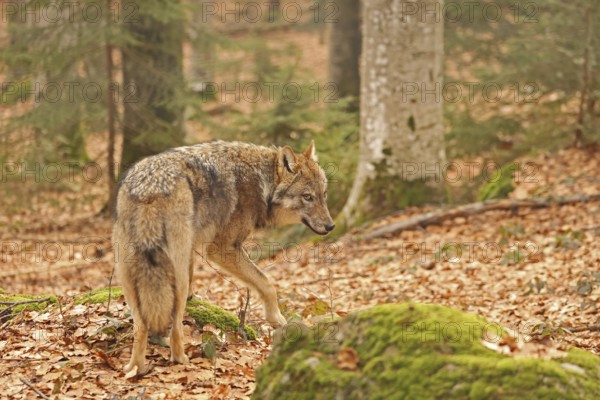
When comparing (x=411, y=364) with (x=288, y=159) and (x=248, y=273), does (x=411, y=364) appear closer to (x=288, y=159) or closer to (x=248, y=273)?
(x=248, y=273)

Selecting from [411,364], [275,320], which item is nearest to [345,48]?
[275,320]

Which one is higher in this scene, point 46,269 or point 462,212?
point 462,212

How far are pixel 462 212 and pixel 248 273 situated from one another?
6.35m

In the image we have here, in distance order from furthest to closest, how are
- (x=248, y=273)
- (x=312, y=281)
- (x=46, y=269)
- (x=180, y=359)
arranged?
(x=46, y=269), (x=312, y=281), (x=248, y=273), (x=180, y=359)

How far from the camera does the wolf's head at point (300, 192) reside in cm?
746

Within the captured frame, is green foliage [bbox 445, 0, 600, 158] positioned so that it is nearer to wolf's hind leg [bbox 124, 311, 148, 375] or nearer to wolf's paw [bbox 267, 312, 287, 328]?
wolf's paw [bbox 267, 312, 287, 328]

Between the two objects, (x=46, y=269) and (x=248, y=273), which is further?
→ (x=46, y=269)

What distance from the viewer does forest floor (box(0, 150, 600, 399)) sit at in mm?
5844

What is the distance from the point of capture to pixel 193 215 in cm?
617

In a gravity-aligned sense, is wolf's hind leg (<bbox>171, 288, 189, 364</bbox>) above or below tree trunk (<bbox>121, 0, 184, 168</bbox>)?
below

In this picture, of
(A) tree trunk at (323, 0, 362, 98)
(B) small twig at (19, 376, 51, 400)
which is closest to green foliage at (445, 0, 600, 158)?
(A) tree trunk at (323, 0, 362, 98)

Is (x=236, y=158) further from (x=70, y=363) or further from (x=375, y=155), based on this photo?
(x=375, y=155)

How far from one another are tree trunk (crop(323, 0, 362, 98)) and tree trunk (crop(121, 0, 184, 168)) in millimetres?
5839

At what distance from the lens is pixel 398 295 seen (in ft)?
31.2
